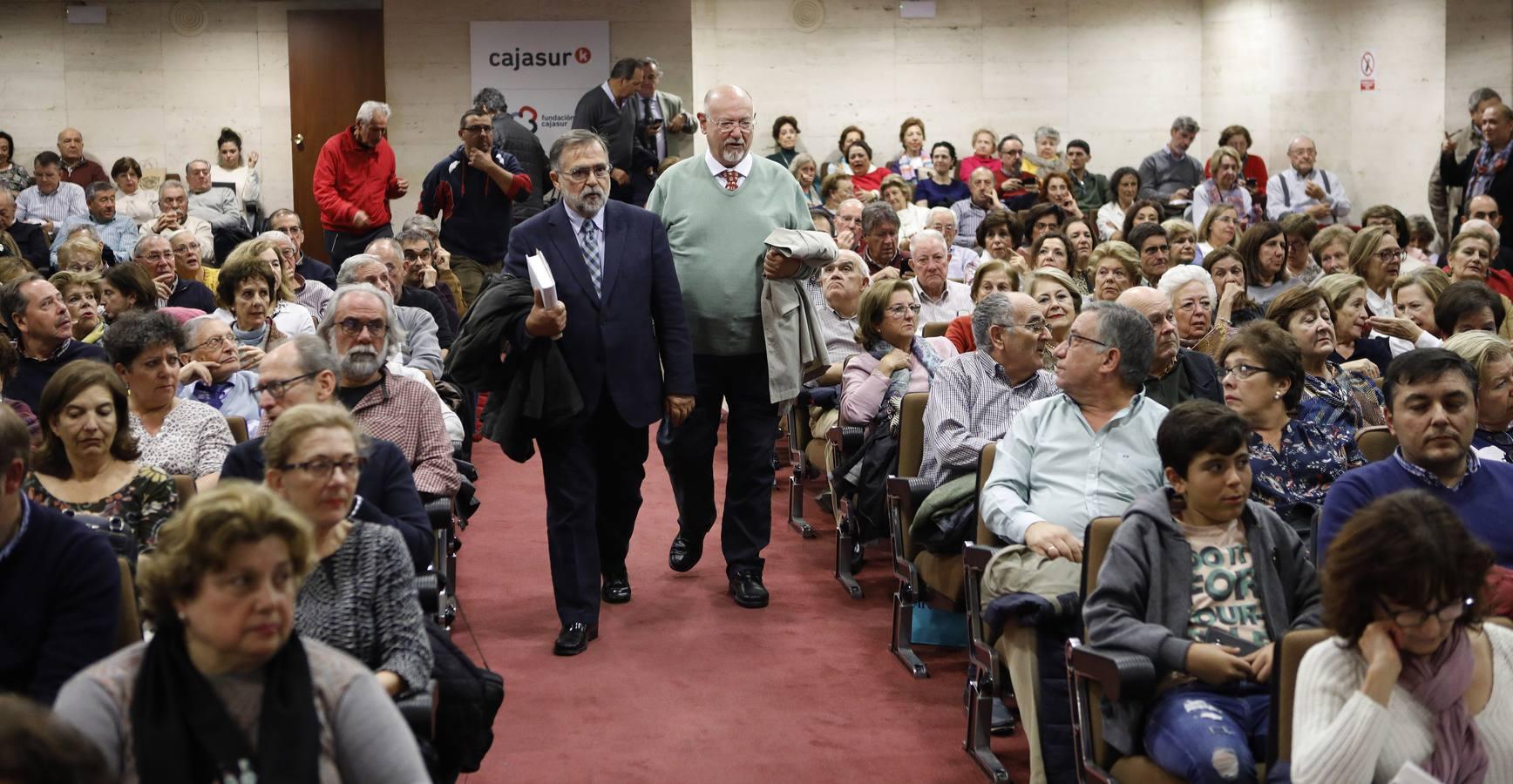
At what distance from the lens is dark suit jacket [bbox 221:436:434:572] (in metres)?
3.03

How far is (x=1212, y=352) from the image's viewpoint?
555cm

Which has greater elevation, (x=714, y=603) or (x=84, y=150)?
(x=84, y=150)

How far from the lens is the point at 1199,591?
114 inches

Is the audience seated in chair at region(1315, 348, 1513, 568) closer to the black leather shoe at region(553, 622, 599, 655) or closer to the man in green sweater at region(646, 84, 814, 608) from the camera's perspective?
the man in green sweater at region(646, 84, 814, 608)

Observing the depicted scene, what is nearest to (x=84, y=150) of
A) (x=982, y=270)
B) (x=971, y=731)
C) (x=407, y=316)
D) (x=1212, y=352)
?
(x=407, y=316)

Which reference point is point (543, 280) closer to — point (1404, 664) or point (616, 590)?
point (616, 590)

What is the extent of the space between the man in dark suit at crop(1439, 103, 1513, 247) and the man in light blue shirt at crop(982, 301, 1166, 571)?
22.2 ft

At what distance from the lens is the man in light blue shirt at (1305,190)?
11422 millimetres

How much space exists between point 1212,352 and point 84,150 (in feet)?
33.5

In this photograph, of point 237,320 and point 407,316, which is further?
point 407,316

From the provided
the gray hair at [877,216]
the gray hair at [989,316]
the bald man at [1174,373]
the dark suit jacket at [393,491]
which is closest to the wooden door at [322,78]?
the gray hair at [877,216]

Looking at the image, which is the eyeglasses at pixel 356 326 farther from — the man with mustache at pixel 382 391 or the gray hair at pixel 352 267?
the gray hair at pixel 352 267

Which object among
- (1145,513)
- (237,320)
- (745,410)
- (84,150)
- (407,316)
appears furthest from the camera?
(84,150)

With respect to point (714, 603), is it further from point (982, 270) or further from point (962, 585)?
point (982, 270)
